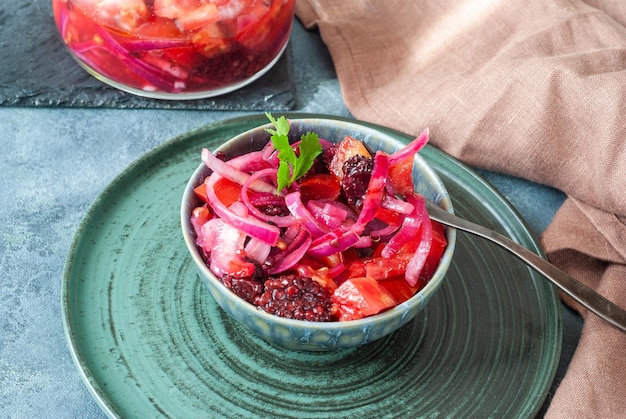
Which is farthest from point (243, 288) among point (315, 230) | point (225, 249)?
point (315, 230)

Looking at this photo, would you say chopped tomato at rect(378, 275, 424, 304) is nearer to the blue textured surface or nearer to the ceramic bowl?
the ceramic bowl

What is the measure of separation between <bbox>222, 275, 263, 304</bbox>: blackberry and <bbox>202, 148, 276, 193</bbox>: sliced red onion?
278 millimetres

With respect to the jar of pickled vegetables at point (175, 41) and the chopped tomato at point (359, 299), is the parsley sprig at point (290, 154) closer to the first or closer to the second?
the chopped tomato at point (359, 299)

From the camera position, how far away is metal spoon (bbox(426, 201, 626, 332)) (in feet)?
6.02

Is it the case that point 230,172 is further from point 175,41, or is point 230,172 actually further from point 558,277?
point 558,277

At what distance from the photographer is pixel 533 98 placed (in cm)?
253

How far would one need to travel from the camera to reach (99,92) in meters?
2.71

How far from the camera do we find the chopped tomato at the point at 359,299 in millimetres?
1664

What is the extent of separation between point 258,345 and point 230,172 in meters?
0.44

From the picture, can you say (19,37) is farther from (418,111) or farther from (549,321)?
(549,321)

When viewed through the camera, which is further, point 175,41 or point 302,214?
point 175,41

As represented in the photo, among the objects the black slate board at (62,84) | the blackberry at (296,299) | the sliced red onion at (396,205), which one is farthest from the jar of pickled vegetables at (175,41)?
the blackberry at (296,299)

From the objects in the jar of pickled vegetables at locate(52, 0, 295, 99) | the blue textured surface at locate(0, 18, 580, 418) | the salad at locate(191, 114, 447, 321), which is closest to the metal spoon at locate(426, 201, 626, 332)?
the salad at locate(191, 114, 447, 321)

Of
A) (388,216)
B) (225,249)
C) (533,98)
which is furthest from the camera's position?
(533,98)
